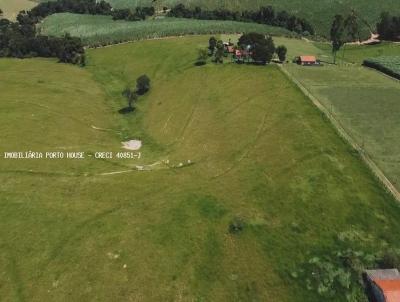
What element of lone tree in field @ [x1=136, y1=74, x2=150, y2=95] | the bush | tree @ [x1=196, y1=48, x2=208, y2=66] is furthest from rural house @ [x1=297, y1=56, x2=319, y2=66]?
the bush

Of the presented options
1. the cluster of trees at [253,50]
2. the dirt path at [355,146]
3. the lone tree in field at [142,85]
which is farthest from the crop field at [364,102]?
Answer: the lone tree in field at [142,85]

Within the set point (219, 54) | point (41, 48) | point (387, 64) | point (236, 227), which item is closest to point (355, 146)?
point (236, 227)

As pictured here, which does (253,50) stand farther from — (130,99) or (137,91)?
(130,99)

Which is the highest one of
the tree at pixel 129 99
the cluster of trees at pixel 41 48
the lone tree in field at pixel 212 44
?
the lone tree in field at pixel 212 44

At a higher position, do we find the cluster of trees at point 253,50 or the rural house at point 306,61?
the cluster of trees at point 253,50

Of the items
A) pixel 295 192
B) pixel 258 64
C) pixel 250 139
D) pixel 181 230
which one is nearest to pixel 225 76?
pixel 258 64

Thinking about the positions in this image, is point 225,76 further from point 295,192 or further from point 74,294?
point 74,294

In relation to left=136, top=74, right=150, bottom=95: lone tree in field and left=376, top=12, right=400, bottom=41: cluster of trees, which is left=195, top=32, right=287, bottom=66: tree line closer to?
left=136, top=74, right=150, bottom=95: lone tree in field

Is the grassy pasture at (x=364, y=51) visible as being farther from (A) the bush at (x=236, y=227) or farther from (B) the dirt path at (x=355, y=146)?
(A) the bush at (x=236, y=227)
